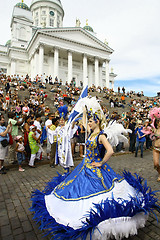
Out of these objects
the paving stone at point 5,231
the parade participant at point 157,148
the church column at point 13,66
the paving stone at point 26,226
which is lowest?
the paving stone at point 5,231

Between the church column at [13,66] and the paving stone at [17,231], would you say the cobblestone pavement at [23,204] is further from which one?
the church column at [13,66]

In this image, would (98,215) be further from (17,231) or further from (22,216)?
(22,216)

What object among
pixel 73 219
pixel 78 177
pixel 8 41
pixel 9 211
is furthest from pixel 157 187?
pixel 8 41

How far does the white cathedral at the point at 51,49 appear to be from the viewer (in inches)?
1367

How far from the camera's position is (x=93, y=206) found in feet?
7.35

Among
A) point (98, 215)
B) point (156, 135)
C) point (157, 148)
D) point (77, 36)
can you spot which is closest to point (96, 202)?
point (98, 215)

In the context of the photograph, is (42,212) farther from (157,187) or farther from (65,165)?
(157,187)

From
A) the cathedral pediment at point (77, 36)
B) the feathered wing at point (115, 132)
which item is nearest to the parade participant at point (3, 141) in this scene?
the feathered wing at point (115, 132)

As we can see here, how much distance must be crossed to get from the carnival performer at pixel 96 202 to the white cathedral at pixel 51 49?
3215 cm

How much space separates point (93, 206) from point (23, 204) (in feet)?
6.66

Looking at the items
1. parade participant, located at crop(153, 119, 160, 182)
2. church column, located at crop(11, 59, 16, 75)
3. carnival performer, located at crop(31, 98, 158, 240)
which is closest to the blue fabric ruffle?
carnival performer, located at crop(31, 98, 158, 240)

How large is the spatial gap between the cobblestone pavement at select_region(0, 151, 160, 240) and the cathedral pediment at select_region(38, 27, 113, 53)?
34526 millimetres

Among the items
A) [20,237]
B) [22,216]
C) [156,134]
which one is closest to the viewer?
[20,237]

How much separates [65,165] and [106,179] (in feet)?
7.11
